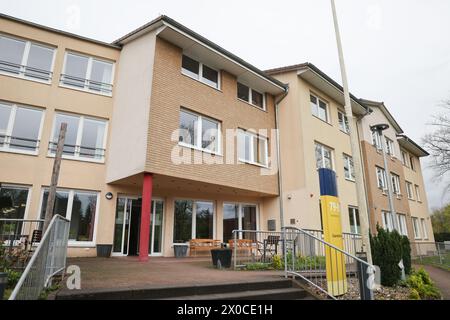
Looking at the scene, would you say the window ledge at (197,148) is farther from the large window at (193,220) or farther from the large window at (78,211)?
the large window at (78,211)

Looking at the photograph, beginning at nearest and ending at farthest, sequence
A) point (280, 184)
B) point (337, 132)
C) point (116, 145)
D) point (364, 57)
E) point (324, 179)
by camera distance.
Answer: point (324, 179)
point (364, 57)
point (116, 145)
point (280, 184)
point (337, 132)

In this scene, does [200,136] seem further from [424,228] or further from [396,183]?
[424,228]

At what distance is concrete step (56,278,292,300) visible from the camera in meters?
4.96

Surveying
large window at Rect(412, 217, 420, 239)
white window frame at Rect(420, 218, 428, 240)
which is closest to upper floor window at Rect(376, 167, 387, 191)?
large window at Rect(412, 217, 420, 239)

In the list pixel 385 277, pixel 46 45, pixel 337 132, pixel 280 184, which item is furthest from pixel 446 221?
pixel 46 45

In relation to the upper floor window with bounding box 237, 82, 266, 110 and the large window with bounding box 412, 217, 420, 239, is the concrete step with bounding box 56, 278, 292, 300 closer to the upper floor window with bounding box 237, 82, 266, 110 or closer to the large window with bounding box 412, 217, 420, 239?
the upper floor window with bounding box 237, 82, 266, 110

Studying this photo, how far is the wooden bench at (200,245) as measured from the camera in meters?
14.9

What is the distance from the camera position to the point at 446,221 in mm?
64312

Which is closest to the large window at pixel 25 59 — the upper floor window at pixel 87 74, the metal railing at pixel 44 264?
the upper floor window at pixel 87 74

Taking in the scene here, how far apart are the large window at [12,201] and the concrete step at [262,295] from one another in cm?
971

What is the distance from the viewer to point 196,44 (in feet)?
45.6

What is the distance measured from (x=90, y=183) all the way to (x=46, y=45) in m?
6.65

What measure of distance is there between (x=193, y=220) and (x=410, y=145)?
87.2 ft
